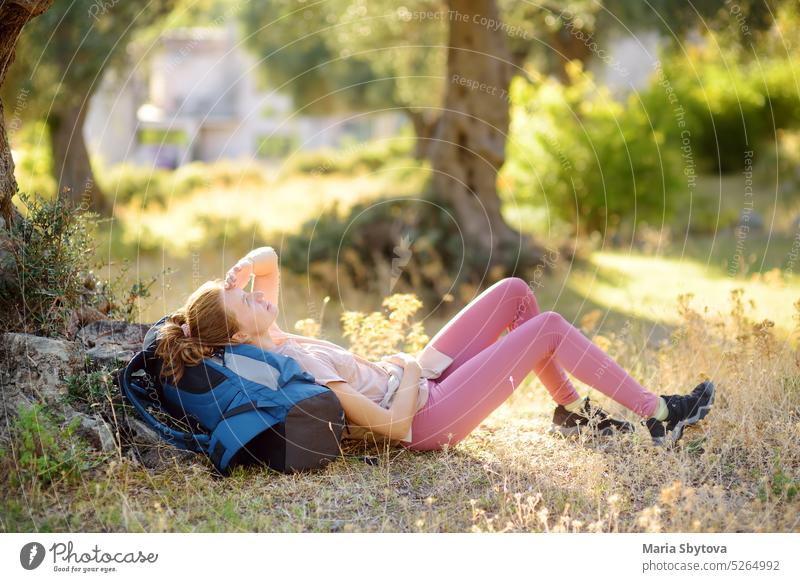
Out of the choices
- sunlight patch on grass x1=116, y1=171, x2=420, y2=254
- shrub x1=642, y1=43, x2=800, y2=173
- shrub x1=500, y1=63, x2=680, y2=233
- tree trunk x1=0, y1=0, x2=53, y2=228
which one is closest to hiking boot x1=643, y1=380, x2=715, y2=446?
tree trunk x1=0, y1=0, x2=53, y2=228

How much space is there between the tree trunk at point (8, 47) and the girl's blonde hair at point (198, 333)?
122cm

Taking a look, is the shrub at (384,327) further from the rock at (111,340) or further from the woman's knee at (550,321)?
the rock at (111,340)

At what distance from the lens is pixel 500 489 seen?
13.3ft

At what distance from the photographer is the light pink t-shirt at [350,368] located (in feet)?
13.5

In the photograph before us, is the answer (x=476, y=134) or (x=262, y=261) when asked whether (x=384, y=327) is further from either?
(x=476, y=134)

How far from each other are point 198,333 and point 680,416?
2423 millimetres

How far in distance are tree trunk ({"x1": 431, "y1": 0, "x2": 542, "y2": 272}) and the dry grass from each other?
4.62 m

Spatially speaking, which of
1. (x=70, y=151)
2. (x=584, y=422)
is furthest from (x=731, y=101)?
(x=584, y=422)

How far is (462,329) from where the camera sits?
4578mm

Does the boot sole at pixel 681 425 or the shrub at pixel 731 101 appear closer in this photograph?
the boot sole at pixel 681 425

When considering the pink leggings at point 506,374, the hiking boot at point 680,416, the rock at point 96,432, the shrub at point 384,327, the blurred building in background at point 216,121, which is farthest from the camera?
the blurred building in background at point 216,121

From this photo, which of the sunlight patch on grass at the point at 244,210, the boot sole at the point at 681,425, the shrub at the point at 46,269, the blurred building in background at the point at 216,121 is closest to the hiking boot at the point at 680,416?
the boot sole at the point at 681,425

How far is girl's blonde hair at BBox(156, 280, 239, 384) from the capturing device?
3.94 metres

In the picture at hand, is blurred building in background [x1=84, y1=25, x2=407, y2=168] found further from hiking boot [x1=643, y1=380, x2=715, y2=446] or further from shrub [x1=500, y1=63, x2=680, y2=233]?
hiking boot [x1=643, y1=380, x2=715, y2=446]
